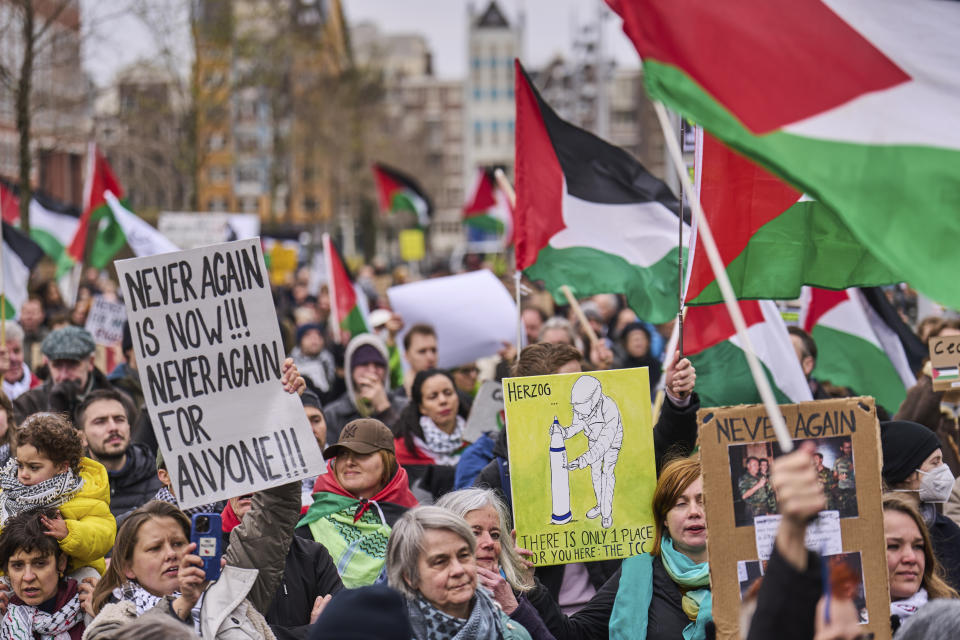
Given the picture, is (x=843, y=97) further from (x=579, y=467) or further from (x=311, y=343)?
(x=311, y=343)

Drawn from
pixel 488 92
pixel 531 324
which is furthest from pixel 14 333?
pixel 488 92

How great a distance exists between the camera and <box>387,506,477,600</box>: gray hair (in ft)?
13.1

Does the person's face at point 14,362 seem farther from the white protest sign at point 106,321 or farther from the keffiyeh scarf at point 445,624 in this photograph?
the keffiyeh scarf at point 445,624

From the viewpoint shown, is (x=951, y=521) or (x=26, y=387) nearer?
(x=951, y=521)

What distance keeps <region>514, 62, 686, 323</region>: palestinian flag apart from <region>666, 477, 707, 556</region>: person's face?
308 centimetres

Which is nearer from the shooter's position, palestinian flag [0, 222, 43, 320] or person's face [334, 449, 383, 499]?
person's face [334, 449, 383, 499]

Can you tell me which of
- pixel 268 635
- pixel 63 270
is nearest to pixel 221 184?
pixel 63 270

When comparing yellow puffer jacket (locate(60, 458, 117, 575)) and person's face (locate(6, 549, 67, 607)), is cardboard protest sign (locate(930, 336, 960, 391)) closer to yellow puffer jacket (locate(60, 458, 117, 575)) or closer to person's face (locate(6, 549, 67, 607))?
yellow puffer jacket (locate(60, 458, 117, 575))

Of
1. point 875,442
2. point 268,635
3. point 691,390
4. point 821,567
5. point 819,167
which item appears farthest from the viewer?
point 691,390

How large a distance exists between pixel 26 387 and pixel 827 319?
19.0 feet

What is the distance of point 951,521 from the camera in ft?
17.2

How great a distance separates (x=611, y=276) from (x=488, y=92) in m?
129

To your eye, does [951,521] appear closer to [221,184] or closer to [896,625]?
[896,625]

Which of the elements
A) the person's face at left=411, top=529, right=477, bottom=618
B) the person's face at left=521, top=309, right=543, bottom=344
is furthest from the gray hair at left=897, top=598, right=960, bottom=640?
the person's face at left=521, top=309, right=543, bottom=344
